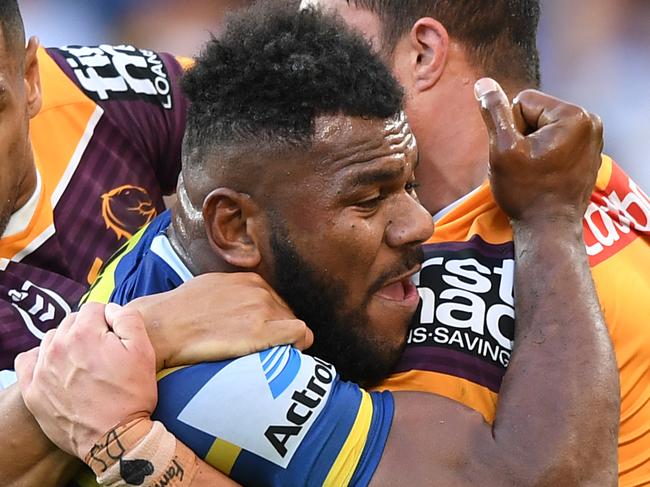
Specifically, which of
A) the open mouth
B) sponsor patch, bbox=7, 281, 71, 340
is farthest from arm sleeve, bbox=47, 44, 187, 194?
the open mouth

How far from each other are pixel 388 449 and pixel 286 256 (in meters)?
0.37

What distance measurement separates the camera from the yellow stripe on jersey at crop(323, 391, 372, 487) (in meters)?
1.73

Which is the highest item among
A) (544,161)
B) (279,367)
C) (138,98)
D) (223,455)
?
(544,161)

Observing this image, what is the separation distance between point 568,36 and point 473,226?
3853 millimetres

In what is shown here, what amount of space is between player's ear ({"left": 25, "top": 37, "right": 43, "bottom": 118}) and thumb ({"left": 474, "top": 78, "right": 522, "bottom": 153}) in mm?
1191

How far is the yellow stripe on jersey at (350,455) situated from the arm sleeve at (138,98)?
1.48m

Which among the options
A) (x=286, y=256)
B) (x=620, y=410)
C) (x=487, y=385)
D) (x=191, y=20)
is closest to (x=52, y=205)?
(x=286, y=256)

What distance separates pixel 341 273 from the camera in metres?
1.91

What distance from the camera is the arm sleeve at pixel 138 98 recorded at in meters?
3.04

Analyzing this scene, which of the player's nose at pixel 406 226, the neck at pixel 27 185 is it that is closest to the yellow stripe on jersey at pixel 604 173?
the player's nose at pixel 406 226

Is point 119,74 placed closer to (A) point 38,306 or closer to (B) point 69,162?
(B) point 69,162

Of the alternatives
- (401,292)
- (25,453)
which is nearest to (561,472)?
(401,292)

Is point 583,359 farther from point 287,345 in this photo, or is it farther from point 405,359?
point 287,345

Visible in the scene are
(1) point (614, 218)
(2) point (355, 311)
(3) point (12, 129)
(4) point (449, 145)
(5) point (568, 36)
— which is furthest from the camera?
(5) point (568, 36)
